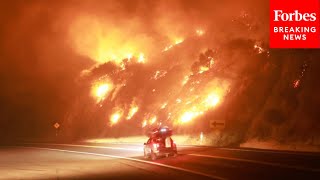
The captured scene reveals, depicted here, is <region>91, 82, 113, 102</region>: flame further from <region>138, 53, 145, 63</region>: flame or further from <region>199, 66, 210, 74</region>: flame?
<region>199, 66, 210, 74</region>: flame

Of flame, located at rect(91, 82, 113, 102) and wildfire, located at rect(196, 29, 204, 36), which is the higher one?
wildfire, located at rect(196, 29, 204, 36)

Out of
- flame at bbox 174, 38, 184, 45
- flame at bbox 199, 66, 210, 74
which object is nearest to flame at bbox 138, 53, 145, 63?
flame at bbox 174, 38, 184, 45

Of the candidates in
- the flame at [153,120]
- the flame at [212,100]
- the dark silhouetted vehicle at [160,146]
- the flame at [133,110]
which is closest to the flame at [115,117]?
the flame at [133,110]

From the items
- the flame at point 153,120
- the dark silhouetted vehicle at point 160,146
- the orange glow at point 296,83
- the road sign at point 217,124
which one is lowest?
the dark silhouetted vehicle at point 160,146

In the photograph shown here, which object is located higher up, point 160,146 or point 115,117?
point 115,117

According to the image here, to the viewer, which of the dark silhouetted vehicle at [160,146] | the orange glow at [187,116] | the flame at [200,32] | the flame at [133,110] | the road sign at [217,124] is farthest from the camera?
the flame at [133,110]

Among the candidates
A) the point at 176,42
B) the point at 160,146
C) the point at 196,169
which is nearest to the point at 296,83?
the point at 160,146

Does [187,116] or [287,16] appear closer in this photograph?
[287,16]

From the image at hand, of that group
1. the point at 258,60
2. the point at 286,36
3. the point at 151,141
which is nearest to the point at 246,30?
the point at 258,60

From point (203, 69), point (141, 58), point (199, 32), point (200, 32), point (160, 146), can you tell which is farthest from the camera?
point (141, 58)

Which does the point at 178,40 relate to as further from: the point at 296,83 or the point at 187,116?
the point at 296,83

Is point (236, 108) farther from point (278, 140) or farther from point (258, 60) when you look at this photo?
point (278, 140)

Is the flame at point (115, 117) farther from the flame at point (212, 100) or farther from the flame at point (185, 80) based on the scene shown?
the flame at point (212, 100)

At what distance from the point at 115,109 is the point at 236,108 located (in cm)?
2489
